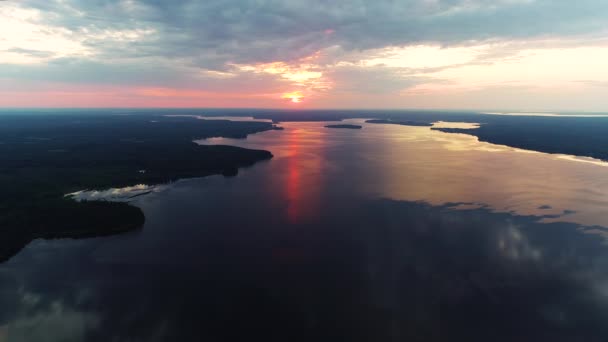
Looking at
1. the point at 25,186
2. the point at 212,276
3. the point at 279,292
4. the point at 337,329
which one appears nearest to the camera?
the point at 337,329

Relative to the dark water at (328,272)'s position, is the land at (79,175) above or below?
above

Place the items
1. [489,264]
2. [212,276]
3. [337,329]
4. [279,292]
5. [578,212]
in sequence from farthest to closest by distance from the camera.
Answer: [578,212]
[489,264]
[212,276]
[279,292]
[337,329]

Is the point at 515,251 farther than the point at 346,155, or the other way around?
the point at 346,155

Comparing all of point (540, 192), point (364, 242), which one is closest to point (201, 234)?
point (364, 242)

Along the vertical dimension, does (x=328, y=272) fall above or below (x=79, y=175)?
below

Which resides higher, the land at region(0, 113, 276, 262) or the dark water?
the land at region(0, 113, 276, 262)

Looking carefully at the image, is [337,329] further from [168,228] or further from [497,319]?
[168,228]

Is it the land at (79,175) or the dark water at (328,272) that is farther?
the land at (79,175)

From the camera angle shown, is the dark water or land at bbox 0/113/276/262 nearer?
the dark water
